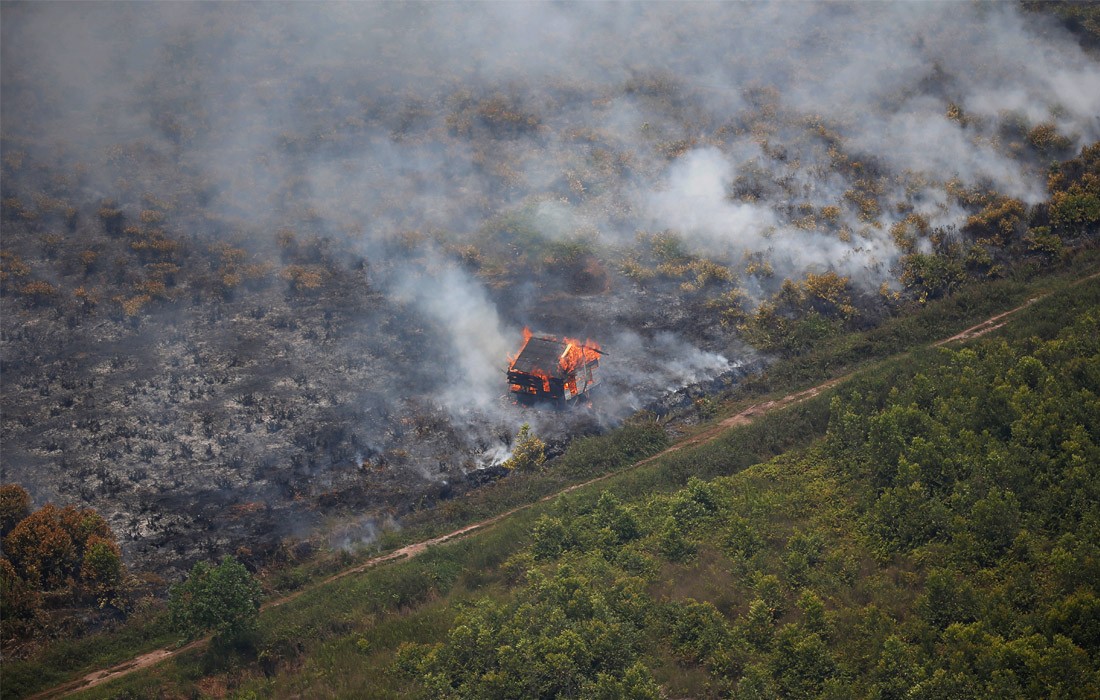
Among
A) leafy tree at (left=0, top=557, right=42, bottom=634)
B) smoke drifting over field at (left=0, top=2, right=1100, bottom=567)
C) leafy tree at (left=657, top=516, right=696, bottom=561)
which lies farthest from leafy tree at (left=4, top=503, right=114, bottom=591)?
leafy tree at (left=657, top=516, right=696, bottom=561)

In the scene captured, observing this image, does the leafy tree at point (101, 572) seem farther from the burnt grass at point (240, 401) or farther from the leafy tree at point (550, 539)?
the leafy tree at point (550, 539)

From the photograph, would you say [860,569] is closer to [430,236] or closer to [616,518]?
[616,518]

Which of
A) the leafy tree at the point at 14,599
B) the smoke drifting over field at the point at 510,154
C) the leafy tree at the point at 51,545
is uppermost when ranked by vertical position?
the smoke drifting over field at the point at 510,154

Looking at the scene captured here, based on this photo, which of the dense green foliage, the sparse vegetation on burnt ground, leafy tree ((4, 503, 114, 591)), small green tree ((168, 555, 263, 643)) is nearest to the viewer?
the dense green foliage

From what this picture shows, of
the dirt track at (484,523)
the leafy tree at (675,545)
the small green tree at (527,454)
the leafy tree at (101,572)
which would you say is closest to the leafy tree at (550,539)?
the leafy tree at (675,545)

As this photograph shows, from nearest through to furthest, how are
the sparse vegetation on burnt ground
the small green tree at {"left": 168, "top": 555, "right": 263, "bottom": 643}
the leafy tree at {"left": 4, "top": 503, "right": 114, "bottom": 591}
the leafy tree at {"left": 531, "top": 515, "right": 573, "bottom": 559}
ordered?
1. the small green tree at {"left": 168, "top": 555, "right": 263, "bottom": 643}
2. the leafy tree at {"left": 4, "top": 503, "right": 114, "bottom": 591}
3. the leafy tree at {"left": 531, "top": 515, "right": 573, "bottom": 559}
4. the sparse vegetation on burnt ground

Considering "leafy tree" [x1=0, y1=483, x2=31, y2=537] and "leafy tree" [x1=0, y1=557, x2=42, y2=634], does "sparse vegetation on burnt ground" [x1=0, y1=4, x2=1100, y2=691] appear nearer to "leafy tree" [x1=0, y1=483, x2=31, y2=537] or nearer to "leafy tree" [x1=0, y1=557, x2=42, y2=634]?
"leafy tree" [x1=0, y1=557, x2=42, y2=634]
